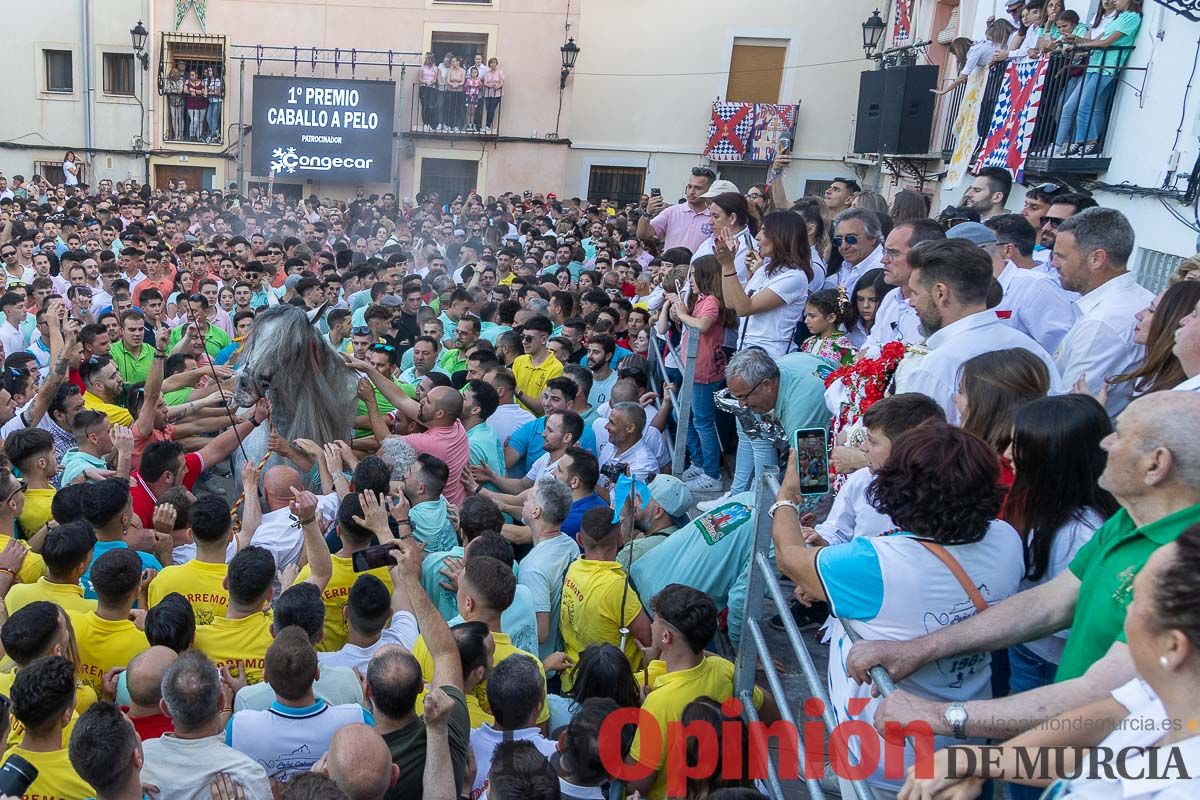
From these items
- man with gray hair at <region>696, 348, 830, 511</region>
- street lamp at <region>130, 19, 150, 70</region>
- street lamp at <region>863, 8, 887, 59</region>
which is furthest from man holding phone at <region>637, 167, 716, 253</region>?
street lamp at <region>130, 19, 150, 70</region>

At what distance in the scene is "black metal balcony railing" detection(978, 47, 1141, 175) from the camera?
9.34m

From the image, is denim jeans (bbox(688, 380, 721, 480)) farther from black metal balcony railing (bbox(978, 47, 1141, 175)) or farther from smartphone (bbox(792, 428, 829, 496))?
black metal balcony railing (bbox(978, 47, 1141, 175))

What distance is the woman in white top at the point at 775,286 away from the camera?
18.9 feet

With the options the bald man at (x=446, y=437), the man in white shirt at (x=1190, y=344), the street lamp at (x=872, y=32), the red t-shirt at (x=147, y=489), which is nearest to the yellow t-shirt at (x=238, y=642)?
the red t-shirt at (x=147, y=489)

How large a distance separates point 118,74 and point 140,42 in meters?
1.39

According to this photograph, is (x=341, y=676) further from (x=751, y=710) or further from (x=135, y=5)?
(x=135, y=5)

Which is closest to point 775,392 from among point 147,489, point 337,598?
point 337,598

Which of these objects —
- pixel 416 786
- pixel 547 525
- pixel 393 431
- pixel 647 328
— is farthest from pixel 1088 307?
pixel 647 328

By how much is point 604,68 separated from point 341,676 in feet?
77.2

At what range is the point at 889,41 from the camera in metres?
22.8

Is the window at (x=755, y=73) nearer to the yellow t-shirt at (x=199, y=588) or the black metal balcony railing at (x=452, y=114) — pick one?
the black metal balcony railing at (x=452, y=114)

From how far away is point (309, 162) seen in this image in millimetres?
23516

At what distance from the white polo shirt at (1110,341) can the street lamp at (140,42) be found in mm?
24562

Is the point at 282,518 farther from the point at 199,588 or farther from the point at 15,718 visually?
the point at 15,718
